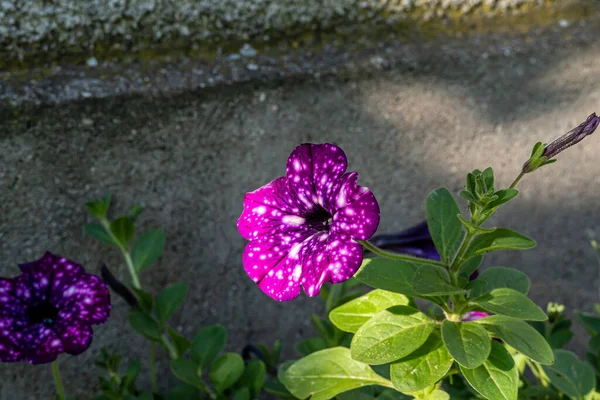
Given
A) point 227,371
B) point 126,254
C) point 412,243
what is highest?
point 412,243

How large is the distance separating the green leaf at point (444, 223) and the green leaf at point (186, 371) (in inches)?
22.9

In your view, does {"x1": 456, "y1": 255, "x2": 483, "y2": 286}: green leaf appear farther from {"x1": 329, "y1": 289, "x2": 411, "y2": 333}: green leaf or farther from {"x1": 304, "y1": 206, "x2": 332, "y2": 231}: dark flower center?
{"x1": 304, "y1": 206, "x2": 332, "y2": 231}: dark flower center

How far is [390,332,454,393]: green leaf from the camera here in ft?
3.20

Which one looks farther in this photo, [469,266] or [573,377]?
[573,377]

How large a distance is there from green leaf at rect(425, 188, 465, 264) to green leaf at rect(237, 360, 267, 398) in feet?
1.61

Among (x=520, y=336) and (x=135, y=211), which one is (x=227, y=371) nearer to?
(x=135, y=211)

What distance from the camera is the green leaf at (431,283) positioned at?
93 cm

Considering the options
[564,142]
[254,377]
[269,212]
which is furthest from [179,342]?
[564,142]

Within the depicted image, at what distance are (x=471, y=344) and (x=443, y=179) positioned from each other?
88 cm

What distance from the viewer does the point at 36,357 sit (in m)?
1.22

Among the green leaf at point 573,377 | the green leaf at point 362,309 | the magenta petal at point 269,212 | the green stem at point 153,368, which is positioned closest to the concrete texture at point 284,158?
→ the green stem at point 153,368

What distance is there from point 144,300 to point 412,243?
1.87ft

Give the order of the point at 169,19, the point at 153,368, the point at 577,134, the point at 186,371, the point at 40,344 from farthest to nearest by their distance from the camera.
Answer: the point at 169,19
the point at 153,368
the point at 186,371
the point at 40,344
the point at 577,134

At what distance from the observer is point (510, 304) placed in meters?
0.99
